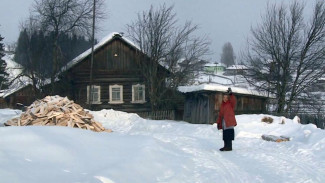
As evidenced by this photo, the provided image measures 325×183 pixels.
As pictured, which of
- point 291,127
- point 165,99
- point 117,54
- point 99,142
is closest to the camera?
point 99,142

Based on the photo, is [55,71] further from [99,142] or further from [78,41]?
[99,142]

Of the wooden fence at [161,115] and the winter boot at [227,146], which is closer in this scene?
the winter boot at [227,146]

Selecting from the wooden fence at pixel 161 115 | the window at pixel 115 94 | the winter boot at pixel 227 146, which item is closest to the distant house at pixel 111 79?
the window at pixel 115 94

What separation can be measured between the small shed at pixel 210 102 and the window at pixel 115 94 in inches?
294

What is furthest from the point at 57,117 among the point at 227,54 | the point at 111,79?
the point at 227,54

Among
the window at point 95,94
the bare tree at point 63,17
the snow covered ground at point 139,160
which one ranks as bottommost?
the snow covered ground at point 139,160

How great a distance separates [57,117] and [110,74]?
1641 centimetres

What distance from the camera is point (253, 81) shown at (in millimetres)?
29234

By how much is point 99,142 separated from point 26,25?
3270 centimetres

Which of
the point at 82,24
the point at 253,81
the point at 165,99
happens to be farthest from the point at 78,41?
the point at 253,81

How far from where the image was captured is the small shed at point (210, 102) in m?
22.0

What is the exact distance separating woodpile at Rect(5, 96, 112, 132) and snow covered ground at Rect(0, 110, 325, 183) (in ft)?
14.3

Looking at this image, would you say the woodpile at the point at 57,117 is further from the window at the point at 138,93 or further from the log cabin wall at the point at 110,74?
the window at the point at 138,93

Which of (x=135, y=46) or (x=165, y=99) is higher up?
(x=135, y=46)
